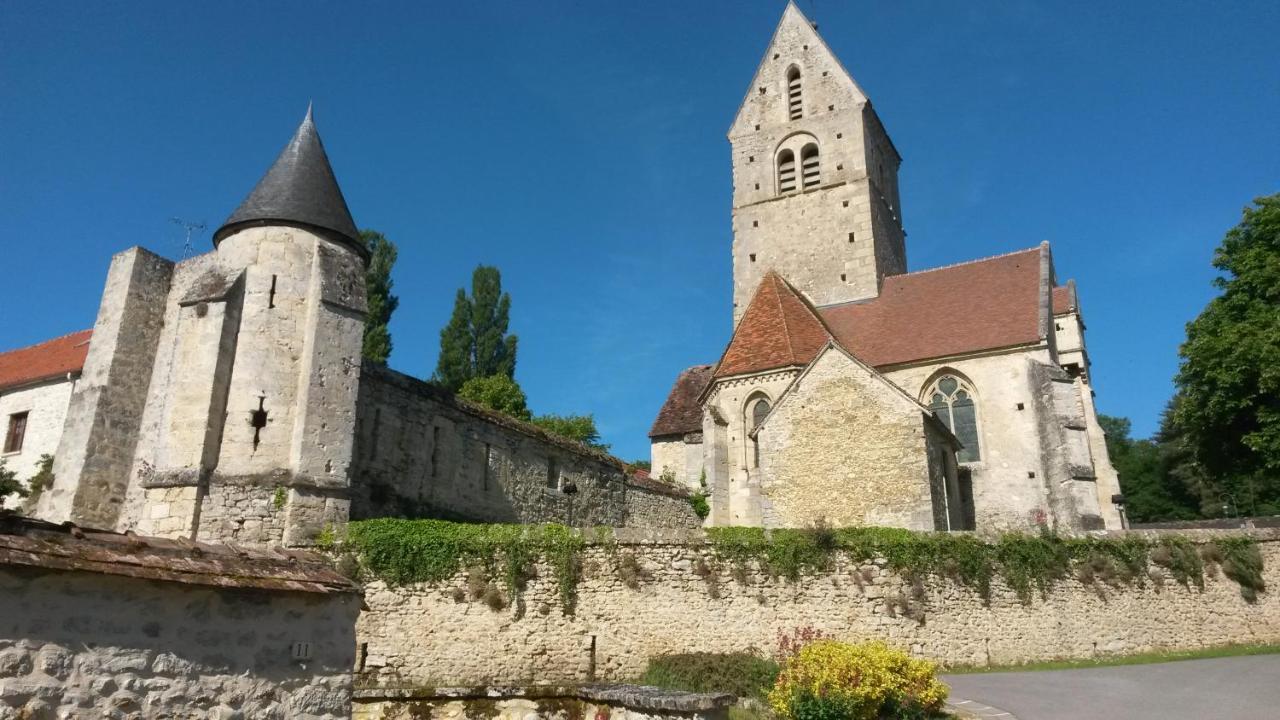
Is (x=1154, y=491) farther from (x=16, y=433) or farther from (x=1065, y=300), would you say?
(x=16, y=433)

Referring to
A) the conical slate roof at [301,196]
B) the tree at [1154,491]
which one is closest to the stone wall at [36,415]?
the conical slate roof at [301,196]

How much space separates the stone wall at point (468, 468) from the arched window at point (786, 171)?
13649 millimetres

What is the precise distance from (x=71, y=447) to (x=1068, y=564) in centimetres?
1866

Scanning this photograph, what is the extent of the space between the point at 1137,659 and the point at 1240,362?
32.5 ft

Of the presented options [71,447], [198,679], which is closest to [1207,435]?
[198,679]

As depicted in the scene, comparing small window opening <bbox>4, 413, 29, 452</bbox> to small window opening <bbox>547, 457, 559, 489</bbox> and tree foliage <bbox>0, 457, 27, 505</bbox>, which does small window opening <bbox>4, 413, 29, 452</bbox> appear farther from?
small window opening <bbox>547, 457, 559, 489</bbox>

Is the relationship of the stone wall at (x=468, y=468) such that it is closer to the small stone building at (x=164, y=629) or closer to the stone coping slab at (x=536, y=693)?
the stone coping slab at (x=536, y=693)

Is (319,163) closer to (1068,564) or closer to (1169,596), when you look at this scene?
(1068,564)

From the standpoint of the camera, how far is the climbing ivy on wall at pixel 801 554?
14.0 meters

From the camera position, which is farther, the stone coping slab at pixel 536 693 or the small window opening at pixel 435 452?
the small window opening at pixel 435 452

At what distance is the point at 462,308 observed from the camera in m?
41.2

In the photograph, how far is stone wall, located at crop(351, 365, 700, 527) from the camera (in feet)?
54.9

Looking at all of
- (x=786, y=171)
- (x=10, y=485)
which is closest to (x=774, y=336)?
(x=786, y=171)

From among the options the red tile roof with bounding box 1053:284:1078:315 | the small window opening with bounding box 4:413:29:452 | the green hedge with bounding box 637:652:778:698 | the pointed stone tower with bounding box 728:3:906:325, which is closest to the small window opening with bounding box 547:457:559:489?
the green hedge with bounding box 637:652:778:698
